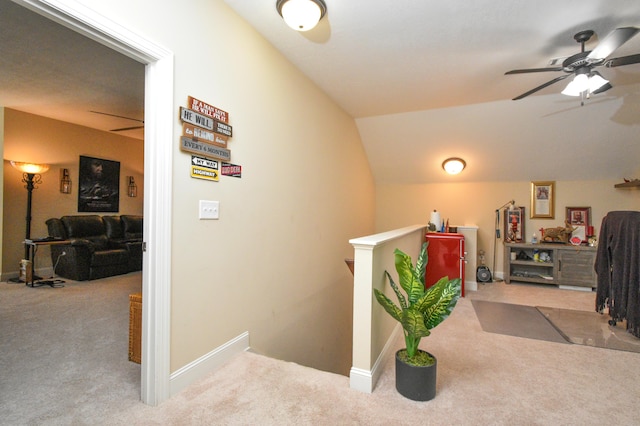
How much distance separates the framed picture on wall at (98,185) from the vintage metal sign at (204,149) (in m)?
4.84

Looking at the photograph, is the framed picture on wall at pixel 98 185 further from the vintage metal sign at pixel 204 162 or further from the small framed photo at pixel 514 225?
the small framed photo at pixel 514 225

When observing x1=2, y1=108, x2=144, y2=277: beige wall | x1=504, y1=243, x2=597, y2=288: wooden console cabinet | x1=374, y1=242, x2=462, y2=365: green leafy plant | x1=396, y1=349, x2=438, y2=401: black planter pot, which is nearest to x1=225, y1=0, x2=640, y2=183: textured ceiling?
x1=504, y1=243, x2=597, y2=288: wooden console cabinet

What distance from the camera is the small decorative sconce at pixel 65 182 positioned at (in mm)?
5191

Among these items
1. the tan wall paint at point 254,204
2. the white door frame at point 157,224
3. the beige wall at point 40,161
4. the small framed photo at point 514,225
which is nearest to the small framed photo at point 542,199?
the small framed photo at point 514,225

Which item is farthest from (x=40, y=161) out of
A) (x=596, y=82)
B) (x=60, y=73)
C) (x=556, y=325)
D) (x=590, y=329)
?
(x=590, y=329)

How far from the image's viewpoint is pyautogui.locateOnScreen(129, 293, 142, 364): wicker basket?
6.61 feet

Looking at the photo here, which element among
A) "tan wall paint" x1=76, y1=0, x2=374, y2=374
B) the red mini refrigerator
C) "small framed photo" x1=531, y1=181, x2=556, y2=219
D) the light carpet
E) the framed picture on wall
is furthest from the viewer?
the framed picture on wall

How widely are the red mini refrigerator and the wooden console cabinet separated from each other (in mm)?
→ 1463

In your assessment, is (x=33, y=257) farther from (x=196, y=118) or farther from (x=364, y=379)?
(x=364, y=379)

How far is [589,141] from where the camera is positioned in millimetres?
4277

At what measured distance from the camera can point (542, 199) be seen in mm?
4969

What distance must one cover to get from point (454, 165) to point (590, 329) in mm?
2902

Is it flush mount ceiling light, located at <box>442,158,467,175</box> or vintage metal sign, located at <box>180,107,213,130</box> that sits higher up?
flush mount ceiling light, located at <box>442,158,467,175</box>

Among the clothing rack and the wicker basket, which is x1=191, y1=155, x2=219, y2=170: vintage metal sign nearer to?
the wicker basket
